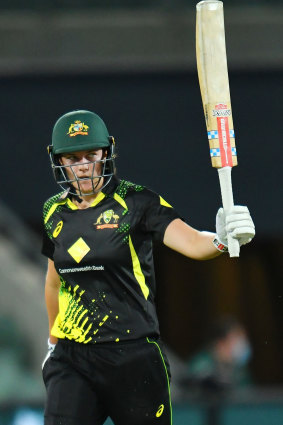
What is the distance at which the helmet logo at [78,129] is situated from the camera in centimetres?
385

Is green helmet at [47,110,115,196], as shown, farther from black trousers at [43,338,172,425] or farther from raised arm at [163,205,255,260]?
black trousers at [43,338,172,425]

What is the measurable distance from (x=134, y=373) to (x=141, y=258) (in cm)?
43

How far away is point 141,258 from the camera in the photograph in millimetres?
3762

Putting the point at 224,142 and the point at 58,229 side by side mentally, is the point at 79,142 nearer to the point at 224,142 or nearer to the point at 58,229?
the point at 58,229

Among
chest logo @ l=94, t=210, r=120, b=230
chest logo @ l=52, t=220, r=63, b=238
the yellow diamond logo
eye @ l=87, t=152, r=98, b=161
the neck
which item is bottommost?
the yellow diamond logo

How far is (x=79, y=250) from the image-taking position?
148 inches

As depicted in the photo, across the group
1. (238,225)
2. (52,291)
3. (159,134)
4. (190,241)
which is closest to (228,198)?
(238,225)

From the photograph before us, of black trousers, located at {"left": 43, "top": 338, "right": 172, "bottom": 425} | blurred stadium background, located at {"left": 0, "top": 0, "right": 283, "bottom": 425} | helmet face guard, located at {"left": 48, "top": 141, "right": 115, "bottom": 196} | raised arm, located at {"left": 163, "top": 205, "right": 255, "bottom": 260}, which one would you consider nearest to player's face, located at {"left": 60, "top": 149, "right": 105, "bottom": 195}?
helmet face guard, located at {"left": 48, "top": 141, "right": 115, "bottom": 196}

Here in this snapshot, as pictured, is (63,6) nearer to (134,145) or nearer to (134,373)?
(134,145)

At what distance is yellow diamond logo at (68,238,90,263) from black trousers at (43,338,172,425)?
33 cm

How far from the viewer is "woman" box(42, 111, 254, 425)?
3.71 metres

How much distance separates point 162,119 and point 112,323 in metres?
5.84

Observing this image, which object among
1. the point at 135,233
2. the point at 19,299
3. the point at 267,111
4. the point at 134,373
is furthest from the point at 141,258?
the point at 267,111

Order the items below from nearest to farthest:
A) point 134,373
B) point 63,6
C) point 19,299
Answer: point 134,373
point 19,299
point 63,6
